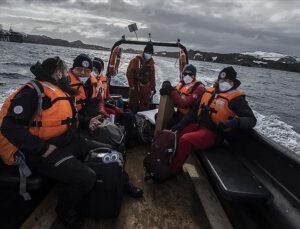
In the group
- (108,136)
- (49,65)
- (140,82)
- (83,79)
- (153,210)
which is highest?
(49,65)

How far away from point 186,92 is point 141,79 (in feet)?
5.88

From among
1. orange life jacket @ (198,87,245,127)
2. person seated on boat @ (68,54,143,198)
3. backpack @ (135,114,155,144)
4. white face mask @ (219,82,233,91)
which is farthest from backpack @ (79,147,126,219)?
backpack @ (135,114,155,144)

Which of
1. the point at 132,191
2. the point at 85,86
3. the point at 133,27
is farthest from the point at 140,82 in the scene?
the point at 132,191

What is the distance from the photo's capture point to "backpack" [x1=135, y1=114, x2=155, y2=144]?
457cm

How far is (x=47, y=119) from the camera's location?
235cm

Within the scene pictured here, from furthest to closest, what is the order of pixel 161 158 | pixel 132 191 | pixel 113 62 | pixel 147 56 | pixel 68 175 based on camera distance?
pixel 113 62, pixel 147 56, pixel 161 158, pixel 132 191, pixel 68 175

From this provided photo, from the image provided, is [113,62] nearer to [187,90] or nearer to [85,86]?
[187,90]

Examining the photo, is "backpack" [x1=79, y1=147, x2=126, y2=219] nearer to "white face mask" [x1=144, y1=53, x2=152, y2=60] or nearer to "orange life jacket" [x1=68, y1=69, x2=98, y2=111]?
"orange life jacket" [x1=68, y1=69, x2=98, y2=111]

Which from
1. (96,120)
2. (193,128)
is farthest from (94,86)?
(193,128)

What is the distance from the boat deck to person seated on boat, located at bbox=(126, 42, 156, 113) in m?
2.74

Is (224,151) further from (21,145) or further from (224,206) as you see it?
(21,145)

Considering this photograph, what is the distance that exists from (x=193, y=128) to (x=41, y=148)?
7.11 feet

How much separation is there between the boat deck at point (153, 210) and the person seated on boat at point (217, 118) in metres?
0.29

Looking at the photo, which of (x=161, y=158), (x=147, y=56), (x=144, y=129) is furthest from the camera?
(x=147, y=56)
